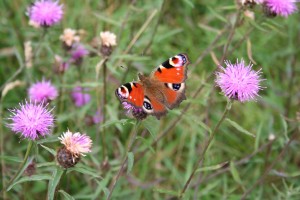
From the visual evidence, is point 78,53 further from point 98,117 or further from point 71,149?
point 71,149

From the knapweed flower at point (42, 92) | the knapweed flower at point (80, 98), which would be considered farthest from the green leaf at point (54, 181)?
the knapweed flower at point (80, 98)

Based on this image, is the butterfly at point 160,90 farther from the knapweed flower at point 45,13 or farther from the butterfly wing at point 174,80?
the knapweed flower at point 45,13

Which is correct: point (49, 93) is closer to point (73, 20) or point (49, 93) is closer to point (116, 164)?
point (116, 164)

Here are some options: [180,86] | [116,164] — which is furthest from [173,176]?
[180,86]

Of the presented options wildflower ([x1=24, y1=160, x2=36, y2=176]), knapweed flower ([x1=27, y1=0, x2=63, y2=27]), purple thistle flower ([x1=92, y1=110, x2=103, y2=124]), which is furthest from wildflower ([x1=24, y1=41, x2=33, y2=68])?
wildflower ([x1=24, y1=160, x2=36, y2=176])

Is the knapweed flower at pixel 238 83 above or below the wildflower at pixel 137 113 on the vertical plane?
above

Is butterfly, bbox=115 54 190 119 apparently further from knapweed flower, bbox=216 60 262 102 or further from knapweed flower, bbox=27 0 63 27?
knapweed flower, bbox=27 0 63 27
